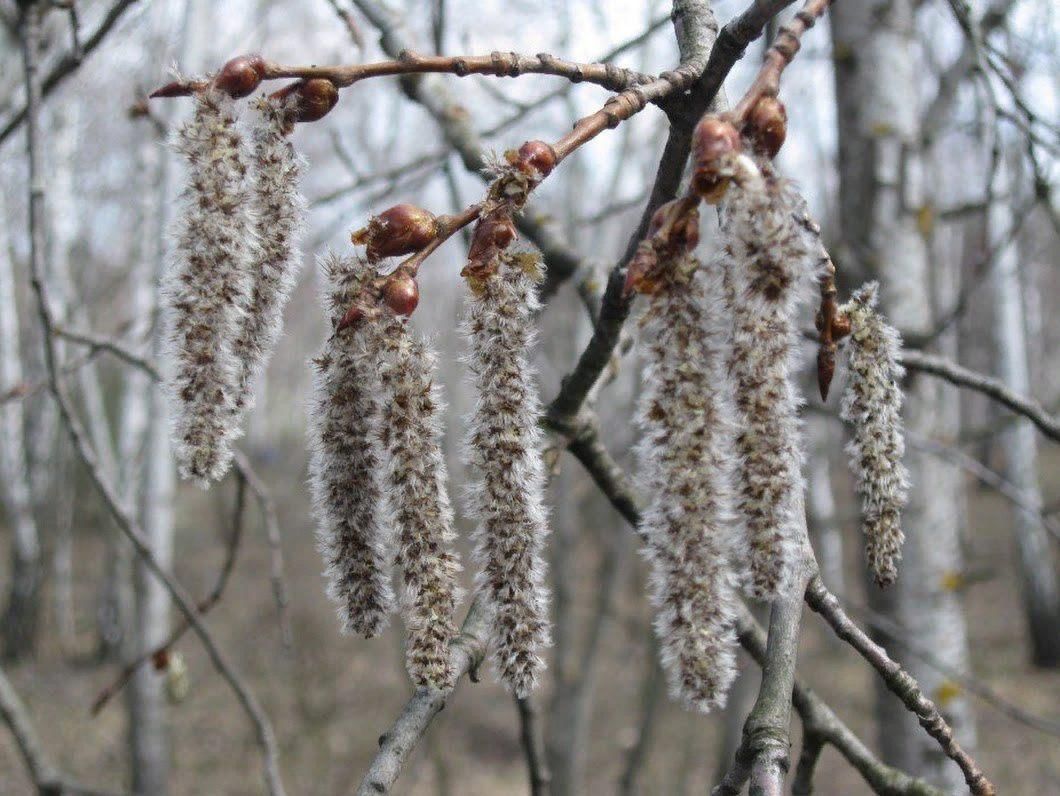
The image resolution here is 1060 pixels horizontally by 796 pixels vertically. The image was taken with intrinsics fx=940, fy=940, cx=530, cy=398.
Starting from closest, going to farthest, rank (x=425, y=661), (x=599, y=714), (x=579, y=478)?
1. (x=425, y=661)
2. (x=579, y=478)
3. (x=599, y=714)

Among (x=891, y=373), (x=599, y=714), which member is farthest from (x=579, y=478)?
(x=891, y=373)

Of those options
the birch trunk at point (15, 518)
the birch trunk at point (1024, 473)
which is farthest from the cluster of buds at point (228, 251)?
the birch trunk at point (15, 518)

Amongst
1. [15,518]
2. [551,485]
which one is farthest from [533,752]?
[15,518]

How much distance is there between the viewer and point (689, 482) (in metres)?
0.81

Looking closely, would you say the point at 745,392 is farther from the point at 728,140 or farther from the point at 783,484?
the point at 728,140

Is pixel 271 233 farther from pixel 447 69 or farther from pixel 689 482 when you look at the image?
pixel 689 482

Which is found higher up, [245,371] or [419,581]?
[245,371]

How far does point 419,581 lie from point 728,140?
47cm

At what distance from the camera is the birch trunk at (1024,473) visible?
32.7ft

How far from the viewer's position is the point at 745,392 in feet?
2.58

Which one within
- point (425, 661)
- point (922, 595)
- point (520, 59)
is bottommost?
point (425, 661)

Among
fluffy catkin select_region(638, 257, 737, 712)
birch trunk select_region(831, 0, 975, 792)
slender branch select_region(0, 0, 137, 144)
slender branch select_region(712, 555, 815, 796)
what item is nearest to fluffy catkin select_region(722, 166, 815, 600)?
fluffy catkin select_region(638, 257, 737, 712)

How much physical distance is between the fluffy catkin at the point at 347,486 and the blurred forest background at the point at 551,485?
0.10 metres

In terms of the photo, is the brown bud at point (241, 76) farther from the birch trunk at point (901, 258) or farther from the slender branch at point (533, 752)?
the birch trunk at point (901, 258)
